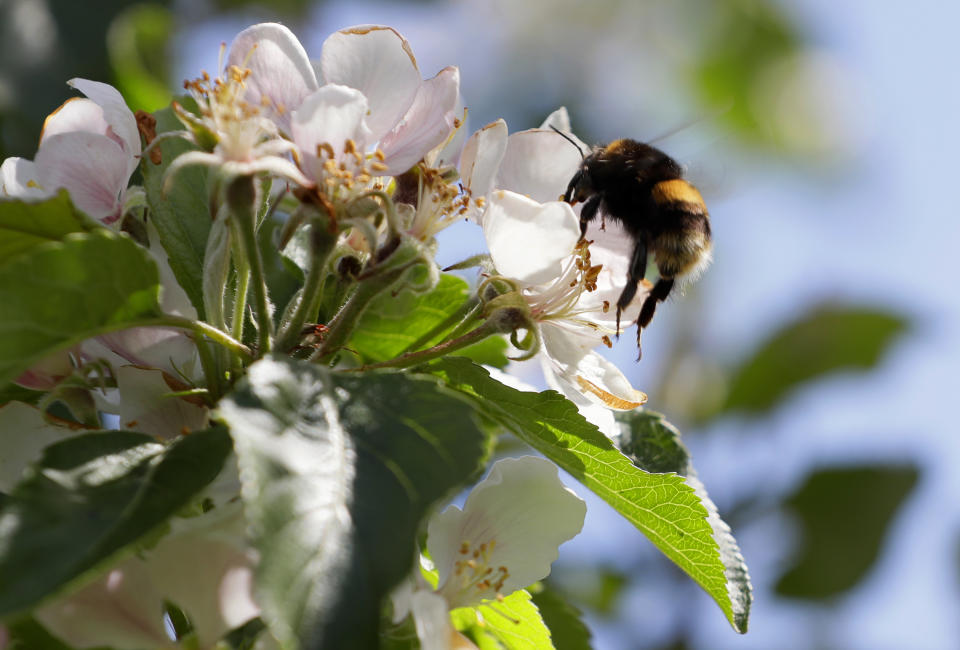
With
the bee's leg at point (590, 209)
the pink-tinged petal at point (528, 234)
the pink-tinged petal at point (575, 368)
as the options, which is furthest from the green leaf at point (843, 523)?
the pink-tinged petal at point (528, 234)

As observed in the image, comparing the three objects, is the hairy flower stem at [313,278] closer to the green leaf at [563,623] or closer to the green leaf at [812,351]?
the green leaf at [563,623]

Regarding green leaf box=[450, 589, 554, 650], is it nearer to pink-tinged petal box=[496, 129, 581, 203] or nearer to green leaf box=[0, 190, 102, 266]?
pink-tinged petal box=[496, 129, 581, 203]

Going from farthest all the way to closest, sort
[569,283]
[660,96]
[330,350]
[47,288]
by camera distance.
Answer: [660,96] → [569,283] → [330,350] → [47,288]

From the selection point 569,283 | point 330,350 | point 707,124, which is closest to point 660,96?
point 707,124

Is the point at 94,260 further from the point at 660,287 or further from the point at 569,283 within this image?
the point at 660,287

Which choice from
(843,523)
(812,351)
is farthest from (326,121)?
(812,351)

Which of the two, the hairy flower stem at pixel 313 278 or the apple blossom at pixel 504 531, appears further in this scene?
the apple blossom at pixel 504 531

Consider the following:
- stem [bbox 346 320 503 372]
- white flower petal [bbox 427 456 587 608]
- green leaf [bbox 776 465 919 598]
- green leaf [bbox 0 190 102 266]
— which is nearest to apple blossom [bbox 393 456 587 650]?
white flower petal [bbox 427 456 587 608]
